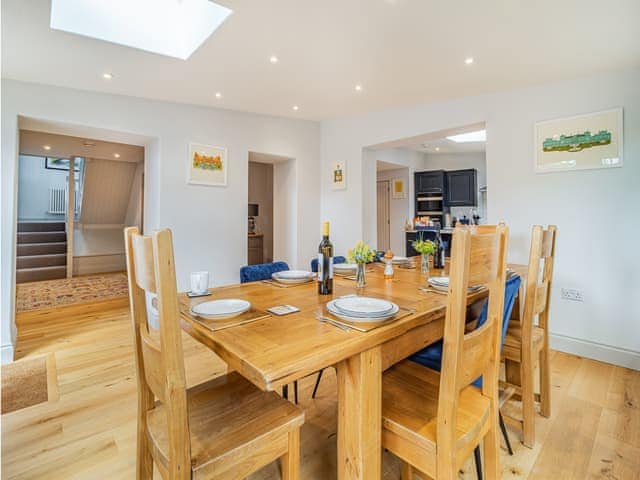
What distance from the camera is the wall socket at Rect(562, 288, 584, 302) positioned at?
277cm

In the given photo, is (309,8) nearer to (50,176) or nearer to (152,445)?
(152,445)

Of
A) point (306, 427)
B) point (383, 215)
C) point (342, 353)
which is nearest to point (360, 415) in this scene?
point (342, 353)

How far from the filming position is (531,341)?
5.27 ft

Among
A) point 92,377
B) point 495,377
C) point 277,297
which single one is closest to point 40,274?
point 92,377

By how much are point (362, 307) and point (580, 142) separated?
9.56 feet

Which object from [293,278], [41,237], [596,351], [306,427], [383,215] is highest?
[383,215]

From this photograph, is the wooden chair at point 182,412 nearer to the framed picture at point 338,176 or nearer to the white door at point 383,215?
the framed picture at point 338,176

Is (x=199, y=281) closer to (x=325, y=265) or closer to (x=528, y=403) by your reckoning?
(x=325, y=265)

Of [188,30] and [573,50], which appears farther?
[188,30]

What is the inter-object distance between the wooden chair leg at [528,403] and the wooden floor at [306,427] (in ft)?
0.22

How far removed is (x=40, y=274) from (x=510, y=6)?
8.57m

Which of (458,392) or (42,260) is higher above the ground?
(42,260)

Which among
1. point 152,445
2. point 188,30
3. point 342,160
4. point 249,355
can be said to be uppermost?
point 188,30

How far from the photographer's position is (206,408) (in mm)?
1090
